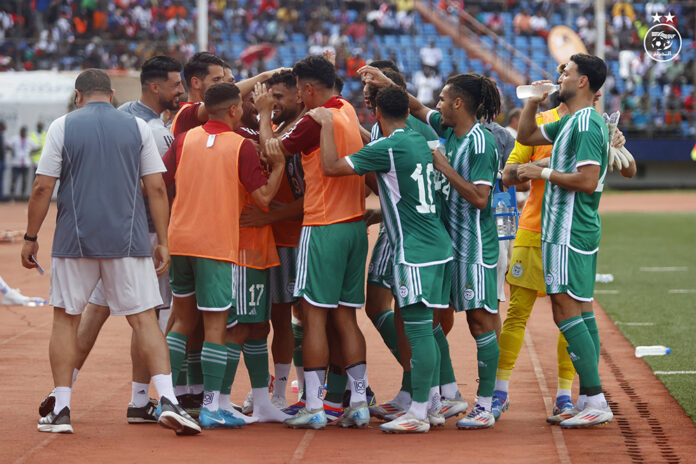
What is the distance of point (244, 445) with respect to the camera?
6.08 meters

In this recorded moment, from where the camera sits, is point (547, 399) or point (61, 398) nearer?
point (61, 398)

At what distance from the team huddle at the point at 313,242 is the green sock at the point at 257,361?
0.01 metres

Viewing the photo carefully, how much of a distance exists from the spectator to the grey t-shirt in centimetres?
2845

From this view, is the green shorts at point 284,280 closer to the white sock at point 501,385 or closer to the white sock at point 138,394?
the white sock at point 138,394

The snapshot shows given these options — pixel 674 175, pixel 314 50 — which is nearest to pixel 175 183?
pixel 314 50

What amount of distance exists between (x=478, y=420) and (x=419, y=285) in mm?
960

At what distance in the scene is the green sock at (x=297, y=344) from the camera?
7379 mm

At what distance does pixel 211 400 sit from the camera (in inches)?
255

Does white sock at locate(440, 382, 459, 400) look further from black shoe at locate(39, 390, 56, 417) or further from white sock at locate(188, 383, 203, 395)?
black shoe at locate(39, 390, 56, 417)

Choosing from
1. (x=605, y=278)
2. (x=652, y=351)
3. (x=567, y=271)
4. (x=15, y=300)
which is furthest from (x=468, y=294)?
(x=605, y=278)

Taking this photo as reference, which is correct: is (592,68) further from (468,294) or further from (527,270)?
(468,294)

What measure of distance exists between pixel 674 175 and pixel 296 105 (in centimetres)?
3064

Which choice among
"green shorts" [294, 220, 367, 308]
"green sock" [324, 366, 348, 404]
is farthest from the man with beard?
"green sock" [324, 366, 348, 404]

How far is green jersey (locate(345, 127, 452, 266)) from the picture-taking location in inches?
249
